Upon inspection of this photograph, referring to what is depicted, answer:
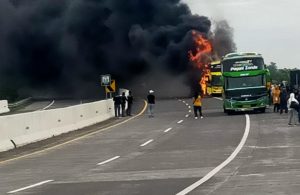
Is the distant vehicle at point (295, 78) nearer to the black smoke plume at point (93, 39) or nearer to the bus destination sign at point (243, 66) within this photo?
the bus destination sign at point (243, 66)

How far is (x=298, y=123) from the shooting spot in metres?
28.5

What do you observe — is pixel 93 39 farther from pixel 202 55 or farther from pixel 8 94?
pixel 8 94

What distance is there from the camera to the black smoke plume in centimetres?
6781

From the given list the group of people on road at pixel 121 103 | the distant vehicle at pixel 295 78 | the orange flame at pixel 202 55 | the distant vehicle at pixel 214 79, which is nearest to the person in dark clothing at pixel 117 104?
the group of people on road at pixel 121 103

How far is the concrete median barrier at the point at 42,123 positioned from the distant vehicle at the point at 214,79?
29270 mm

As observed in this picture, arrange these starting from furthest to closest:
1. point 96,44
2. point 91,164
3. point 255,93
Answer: point 96,44 < point 255,93 < point 91,164

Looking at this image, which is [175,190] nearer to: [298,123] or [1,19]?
[298,123]

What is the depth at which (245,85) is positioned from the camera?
3622 centimetres

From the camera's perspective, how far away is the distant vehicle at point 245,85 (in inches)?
1421

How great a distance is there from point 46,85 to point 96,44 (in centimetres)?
825

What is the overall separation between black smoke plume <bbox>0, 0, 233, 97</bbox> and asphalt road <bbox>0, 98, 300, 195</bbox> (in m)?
41.4

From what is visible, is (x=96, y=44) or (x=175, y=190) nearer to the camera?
(x=175, y=190)

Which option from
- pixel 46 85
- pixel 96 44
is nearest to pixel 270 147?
pixel 96 44

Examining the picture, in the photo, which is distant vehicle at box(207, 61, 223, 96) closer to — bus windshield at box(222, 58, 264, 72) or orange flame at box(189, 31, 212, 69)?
orange flame at box(189, 31, 212, 69)
